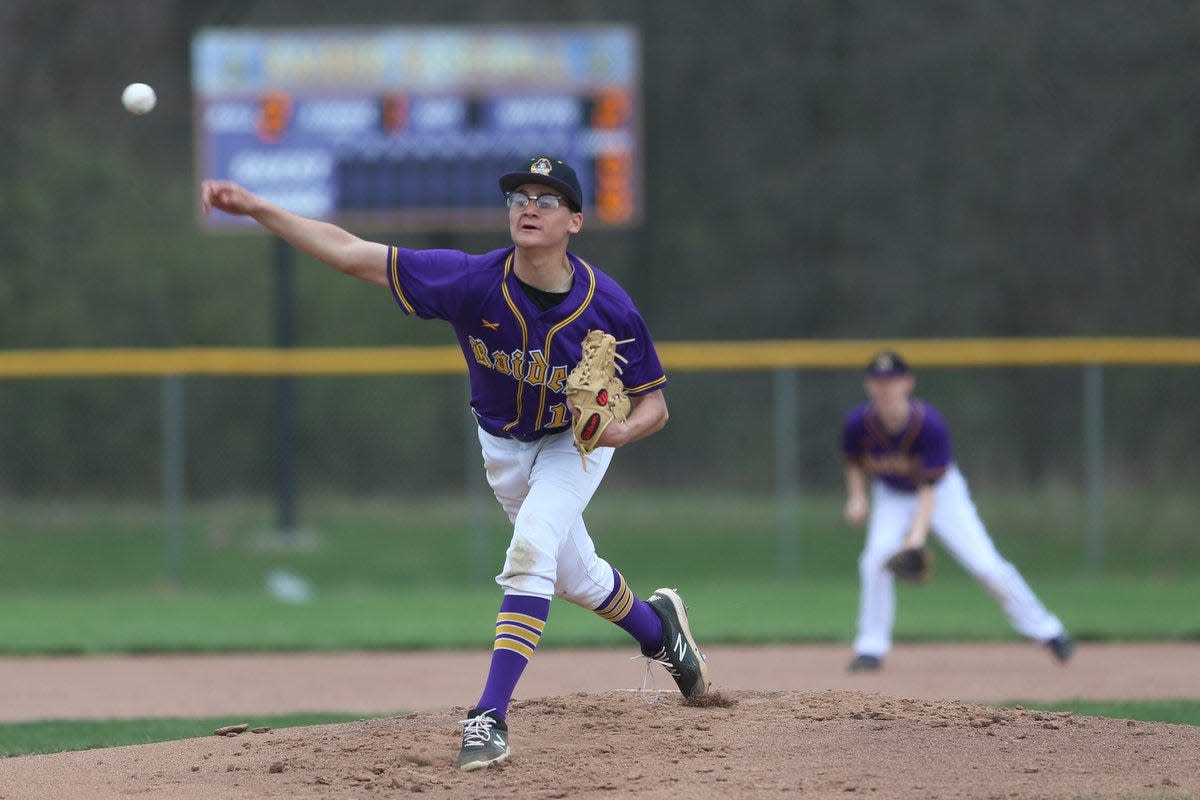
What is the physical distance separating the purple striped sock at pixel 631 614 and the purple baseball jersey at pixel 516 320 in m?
0.66

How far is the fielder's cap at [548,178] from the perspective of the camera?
16.4 feet

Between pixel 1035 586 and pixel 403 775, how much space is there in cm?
853

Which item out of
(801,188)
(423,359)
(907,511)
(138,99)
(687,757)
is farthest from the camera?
(801,188)

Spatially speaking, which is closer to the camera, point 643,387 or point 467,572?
point 643,387

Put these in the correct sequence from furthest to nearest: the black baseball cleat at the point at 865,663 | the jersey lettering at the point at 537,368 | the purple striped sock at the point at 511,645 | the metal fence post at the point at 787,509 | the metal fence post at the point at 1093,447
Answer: the metal fence post at the point at 787,509
the metal fence post at the point at 1093,447
the black baseball cleat at the point at 865,663
the jersey lettering at the point at 537,368
the purple striped sock at the point at 511,645

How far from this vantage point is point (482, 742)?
15.5 ft

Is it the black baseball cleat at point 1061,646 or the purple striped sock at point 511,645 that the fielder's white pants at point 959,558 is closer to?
the black baseball cleat at point 1061,646

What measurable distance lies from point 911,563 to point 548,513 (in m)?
3.45

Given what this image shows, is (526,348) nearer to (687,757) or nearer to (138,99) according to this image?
(687,757)

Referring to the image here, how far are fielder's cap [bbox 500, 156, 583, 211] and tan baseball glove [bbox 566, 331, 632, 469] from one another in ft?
1.41

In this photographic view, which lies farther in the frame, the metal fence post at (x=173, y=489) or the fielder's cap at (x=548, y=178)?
the metal fence post at (x=173, y=489)

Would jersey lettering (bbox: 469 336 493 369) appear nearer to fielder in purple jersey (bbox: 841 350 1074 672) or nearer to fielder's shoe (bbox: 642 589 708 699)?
fielder's shoe (bbox: 642 589 708 699)

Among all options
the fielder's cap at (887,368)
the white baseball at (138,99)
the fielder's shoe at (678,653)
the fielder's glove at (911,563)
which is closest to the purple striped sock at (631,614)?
the fielder's shoe at (678,653)

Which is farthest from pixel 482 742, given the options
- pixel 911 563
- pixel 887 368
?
pixel 887 368
